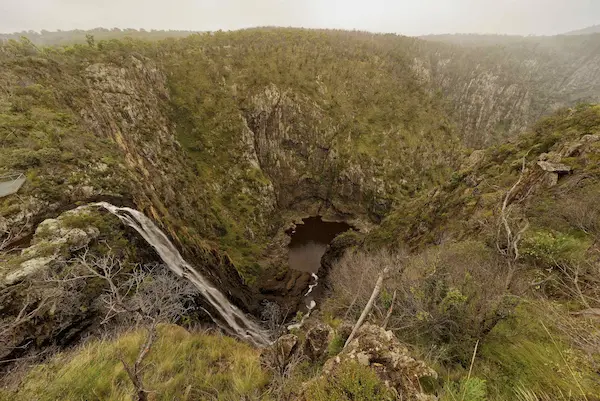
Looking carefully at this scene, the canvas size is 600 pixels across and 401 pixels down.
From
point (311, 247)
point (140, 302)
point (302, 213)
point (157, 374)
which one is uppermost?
point (140, 302)

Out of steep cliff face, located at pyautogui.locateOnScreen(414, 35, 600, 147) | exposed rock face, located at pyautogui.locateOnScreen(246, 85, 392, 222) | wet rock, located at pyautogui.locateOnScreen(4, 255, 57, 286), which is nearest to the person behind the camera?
wet rock, located at pyautogui.locateOnScreen(4, 255, 57, 286)

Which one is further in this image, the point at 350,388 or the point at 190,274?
the point at 190,274

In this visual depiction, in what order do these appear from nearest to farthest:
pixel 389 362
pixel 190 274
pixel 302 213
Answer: pixel 389 362 → pixel 190 274 → pixel 302 213

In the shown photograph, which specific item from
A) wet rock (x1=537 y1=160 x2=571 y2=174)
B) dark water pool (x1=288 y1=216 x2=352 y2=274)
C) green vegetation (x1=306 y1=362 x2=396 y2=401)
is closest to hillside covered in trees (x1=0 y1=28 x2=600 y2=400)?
green vegetation (x1=306 y1=362 x2=396 y2=401)

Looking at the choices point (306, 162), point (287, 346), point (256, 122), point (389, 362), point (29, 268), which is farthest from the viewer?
point (306, 162)

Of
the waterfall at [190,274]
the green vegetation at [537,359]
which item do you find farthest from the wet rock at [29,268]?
the green vegetation at [537,359]

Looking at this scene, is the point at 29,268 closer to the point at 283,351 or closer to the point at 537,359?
the point at 283,351

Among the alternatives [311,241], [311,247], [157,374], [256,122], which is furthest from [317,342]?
[256,122]

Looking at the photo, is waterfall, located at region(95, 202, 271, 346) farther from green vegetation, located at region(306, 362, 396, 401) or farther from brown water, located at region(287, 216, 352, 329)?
green vegetation, located at region(306, 362, 396, 401)
